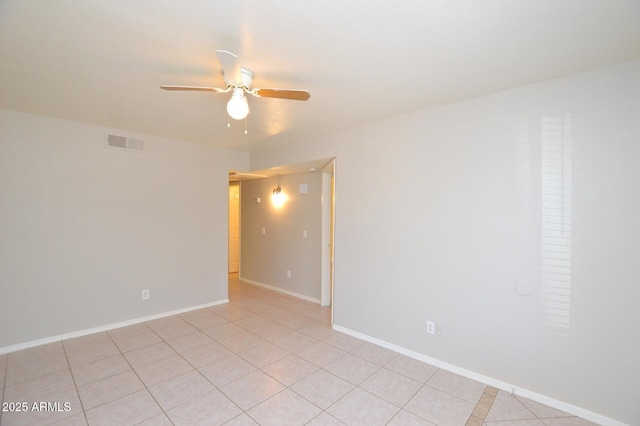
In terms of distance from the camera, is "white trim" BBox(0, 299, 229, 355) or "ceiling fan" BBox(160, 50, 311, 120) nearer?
"ceiling fan" BBox(160, 50, 311, 120)

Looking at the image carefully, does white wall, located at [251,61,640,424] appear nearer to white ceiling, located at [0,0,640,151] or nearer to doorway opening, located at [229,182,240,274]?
white ceiling, located at [0,0,640,151]

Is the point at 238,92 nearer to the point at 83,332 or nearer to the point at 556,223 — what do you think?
the point at 556,223

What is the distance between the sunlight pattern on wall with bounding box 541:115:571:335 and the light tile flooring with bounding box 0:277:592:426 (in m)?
0.77

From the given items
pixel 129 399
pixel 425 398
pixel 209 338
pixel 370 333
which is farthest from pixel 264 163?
pixel 425 398

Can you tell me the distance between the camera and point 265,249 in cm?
564

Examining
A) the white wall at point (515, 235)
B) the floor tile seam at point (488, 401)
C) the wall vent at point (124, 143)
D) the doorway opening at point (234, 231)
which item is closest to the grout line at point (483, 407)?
the floor tile seam at point (488, 401)

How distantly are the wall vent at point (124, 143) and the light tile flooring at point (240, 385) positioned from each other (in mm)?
2305

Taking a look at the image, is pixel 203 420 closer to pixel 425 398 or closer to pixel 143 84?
pixel 425 398

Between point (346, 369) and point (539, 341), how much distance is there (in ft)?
5.31

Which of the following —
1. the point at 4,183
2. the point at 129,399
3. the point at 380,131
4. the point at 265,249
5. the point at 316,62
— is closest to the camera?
the point at 316,62

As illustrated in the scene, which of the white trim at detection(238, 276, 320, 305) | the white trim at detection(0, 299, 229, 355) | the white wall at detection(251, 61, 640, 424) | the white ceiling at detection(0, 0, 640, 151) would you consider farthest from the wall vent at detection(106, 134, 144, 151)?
the white trim at detection(238, 276, 320, 305)

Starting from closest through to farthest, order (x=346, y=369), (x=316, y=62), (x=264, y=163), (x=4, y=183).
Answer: (x=316, y=62), (x=346, y=369), (x=4, y=183), (x=264, y=163)

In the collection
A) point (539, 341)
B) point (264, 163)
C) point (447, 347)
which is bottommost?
point (447, 347)

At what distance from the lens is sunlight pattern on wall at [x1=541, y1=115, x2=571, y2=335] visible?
2.13 metres
